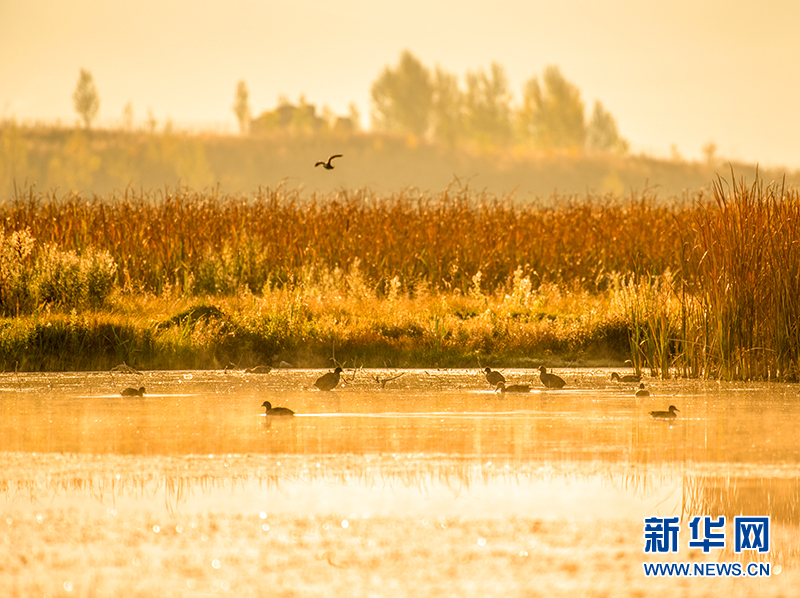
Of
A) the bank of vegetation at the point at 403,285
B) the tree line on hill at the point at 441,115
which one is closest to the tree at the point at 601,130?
the tree line on hill at the point at 441,115

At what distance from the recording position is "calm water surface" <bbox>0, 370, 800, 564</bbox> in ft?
18.1

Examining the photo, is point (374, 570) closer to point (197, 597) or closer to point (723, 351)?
Result: point (197, 597)

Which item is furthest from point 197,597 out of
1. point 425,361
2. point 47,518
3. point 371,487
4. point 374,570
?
point 425,361

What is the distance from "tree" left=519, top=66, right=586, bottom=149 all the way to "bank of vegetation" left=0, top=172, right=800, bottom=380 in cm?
9040

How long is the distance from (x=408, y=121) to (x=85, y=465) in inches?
4456

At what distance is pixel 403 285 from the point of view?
→ 17.0 metres

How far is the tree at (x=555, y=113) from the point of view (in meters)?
111

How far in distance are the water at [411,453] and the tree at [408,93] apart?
109350mm

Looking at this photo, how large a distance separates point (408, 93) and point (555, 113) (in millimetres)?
16119

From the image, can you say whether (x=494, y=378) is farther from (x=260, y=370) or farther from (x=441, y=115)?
(x=441, y=115)

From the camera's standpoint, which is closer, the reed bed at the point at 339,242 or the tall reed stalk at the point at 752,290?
the tall reed stalk at the point at 752,290

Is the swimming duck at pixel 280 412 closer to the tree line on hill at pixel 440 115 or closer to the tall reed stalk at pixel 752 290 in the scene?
the tall reed stalk at pixel 752 290

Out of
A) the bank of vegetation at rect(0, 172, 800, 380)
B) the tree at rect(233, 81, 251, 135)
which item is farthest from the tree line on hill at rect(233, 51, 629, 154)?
the bank of vegetation at rect(0, 172, 800, 380)

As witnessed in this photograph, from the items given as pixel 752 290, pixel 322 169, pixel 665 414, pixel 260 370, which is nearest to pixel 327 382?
pixel 260 370
